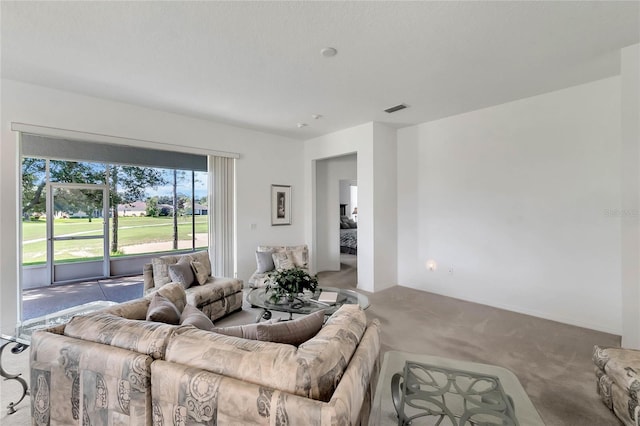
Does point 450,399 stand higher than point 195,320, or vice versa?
point 195,320

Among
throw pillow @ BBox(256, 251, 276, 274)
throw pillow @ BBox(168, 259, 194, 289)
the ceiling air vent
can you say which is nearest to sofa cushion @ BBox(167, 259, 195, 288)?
throw pillow @ BBox(168, 259, 194, 289)

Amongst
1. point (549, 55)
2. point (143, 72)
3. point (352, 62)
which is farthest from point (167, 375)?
point (549, 55)

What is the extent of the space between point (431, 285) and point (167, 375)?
→ 4.33m

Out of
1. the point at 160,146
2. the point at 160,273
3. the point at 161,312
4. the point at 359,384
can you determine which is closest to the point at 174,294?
the point at 161,312

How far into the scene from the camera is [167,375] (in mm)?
1228

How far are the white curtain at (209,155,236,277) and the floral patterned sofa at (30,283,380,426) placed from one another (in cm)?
312

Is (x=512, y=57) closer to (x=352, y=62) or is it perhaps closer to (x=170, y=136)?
(x=352, y=62)

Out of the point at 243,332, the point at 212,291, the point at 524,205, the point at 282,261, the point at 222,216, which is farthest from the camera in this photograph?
the point at 222,216

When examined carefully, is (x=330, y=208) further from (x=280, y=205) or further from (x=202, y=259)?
(x=202, y=259)

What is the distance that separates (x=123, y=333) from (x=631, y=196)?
4129mm

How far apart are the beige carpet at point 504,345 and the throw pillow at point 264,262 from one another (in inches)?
24.8

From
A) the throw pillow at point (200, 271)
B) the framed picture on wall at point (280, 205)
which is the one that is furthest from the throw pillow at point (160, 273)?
the framed picture on wall at point (280, 205)

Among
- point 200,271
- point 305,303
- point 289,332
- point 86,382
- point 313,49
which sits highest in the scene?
point 313,49

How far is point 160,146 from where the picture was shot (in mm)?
4055
